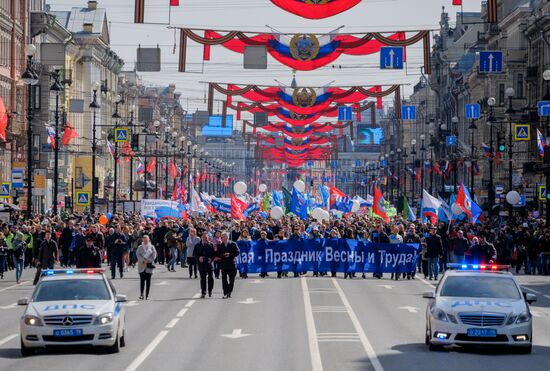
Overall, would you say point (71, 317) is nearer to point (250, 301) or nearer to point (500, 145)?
point (250, 301)

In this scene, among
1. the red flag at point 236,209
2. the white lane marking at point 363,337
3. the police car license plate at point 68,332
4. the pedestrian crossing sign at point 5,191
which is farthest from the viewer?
the red flag at point 236,209

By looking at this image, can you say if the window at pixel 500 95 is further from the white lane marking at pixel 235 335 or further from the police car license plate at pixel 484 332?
the police car license plate at pixel 484 332

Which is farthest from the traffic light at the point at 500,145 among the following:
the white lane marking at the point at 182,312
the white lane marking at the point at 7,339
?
the white lane marking at the point at 7,339

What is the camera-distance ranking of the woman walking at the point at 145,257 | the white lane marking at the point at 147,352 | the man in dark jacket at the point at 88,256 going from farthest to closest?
the man in dark jacket at the point at 88,256, the woman walking at the point at 145,257, the white lane marking at the point at 147,352

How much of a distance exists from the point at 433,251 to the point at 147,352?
69.3 feet

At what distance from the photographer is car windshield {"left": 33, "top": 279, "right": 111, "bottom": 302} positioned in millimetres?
20678

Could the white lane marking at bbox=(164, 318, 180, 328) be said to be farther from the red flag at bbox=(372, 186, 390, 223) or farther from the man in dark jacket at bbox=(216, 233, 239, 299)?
the red flag at bbox=(372, 186, 390, 223)

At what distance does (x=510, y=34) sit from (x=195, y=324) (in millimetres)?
81091

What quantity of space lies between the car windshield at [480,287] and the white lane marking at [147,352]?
4.35 metres

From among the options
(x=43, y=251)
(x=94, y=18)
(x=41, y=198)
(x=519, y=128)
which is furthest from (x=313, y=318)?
(x=94, y=18)

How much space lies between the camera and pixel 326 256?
42.7 metres

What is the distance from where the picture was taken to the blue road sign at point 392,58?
170 feet

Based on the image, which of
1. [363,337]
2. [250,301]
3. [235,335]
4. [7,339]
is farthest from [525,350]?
[250,301]

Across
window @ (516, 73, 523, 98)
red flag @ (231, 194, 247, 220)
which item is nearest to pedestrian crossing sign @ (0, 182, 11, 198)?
red flag @ (231, 194, 247, 220)
